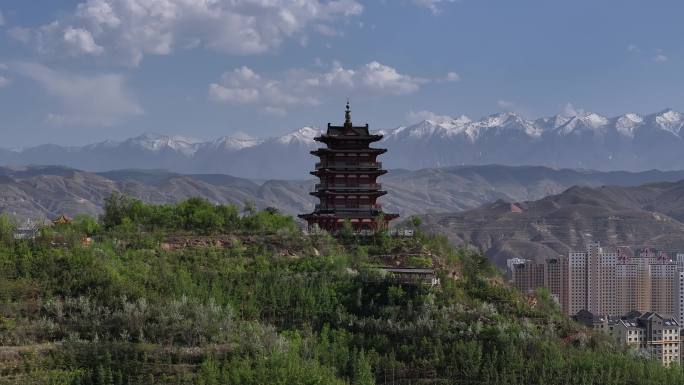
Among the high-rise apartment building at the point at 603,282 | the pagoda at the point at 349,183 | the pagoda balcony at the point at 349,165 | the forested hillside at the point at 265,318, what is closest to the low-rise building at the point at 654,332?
the pagoda at the point at 349,183

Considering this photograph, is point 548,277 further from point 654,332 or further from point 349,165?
point 349,165

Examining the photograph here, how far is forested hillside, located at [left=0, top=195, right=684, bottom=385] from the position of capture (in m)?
28.8

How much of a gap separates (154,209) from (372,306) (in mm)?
14128

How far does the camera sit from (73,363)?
28422 millimetres

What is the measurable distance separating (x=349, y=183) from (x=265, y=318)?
14.8m

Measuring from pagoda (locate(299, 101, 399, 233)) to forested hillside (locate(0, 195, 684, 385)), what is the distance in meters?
5.79

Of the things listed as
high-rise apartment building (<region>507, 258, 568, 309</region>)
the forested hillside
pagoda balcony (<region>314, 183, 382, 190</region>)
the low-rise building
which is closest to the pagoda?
pagoda balcony (<region>314, 183, 382, 190</region>)

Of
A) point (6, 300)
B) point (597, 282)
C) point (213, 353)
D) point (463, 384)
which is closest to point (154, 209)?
point (6, 300)

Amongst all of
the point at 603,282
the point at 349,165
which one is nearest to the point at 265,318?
the point at 349,165

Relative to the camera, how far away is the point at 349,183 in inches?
1890

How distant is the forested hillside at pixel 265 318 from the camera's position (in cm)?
2884

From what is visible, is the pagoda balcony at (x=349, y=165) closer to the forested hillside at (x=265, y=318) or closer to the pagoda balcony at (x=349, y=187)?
the pagoda balcony at (x=349, y=187)

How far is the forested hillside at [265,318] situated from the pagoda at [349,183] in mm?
5793

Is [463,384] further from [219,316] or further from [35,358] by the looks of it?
[35,358]
